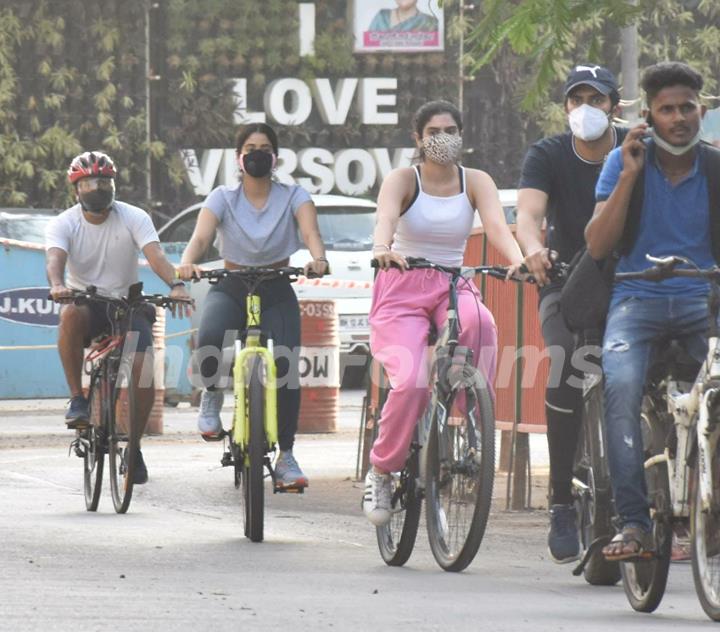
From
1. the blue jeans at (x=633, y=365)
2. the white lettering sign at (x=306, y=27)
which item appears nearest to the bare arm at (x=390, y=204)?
the blue jeans at (x=633, y=365)

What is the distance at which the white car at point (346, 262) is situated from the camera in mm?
21938

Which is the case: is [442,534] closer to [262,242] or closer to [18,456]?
[262,242]

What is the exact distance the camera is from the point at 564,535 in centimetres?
842

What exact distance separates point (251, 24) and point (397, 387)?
24026mm

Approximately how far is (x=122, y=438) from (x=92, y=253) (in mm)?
1063

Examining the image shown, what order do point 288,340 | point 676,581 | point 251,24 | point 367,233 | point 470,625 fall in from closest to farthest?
point 470,625
point 676,581
point 288,340
point 367,233
point 251,24

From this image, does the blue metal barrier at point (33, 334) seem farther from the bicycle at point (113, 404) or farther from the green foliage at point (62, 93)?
the green foliage at point (62, 93)

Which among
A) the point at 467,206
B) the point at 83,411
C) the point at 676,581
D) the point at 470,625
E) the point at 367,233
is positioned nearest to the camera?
the point at 470,625

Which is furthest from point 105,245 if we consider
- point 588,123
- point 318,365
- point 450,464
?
point 318,365

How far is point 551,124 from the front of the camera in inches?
1293

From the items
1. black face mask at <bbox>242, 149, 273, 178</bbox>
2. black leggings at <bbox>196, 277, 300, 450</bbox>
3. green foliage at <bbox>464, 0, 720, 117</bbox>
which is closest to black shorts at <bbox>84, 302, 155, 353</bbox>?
black leggings at <bbox>196, 277, 300, 450</bbox>

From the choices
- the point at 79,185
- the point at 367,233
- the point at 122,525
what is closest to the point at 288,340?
the point at 122,525

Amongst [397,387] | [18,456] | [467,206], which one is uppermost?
[467,206]

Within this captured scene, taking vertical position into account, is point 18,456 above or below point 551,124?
below
